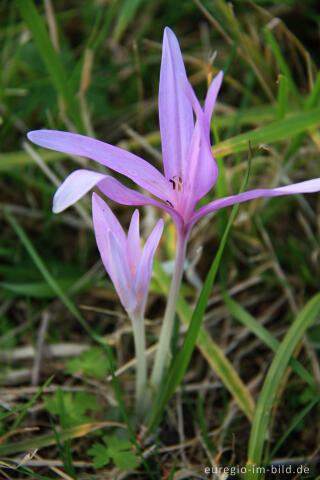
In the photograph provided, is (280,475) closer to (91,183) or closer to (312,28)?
(91,183)

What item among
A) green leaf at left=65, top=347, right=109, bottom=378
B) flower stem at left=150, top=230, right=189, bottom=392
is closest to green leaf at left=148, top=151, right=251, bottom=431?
flower stem at left=150, top=230, right=189, bottom=392

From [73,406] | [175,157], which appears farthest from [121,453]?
[175,157]

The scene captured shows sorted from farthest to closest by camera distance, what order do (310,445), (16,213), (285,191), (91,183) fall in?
(16,213)
(310,445)
(285,191)
(91,183)

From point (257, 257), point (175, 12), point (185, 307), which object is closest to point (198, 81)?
point (175, 12)

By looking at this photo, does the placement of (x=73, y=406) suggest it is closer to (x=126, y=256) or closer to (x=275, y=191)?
(x=126, y=256)

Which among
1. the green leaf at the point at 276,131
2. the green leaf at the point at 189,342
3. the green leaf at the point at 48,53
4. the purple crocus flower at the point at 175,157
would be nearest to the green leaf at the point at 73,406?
the green leaf at the point at 189,342

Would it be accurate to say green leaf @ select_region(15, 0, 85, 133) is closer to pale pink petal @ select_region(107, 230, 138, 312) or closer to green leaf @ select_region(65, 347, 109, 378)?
green leaf @ select_region(65, 347, 109, 378)

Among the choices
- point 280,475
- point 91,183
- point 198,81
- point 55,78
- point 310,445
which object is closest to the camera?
point 91,183
